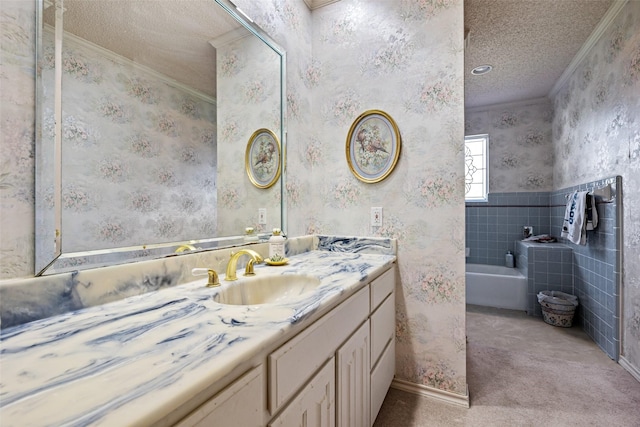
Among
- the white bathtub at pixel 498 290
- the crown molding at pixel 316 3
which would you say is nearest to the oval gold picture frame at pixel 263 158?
the crown molding at pixel 316 3

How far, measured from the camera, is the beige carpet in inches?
57.5

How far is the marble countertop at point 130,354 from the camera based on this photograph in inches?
14.3

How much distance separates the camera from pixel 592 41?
2.37 m

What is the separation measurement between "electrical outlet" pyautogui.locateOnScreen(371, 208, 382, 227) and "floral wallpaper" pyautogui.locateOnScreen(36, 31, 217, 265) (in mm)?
984

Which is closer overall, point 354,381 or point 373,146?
point 354,381

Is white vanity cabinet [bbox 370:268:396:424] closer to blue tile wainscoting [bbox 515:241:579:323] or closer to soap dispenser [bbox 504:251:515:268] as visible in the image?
blue tile wainscoting [bbox 515:241:579:323]

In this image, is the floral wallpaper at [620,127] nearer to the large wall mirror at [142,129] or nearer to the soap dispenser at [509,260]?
the soap dispenser at [509,260]

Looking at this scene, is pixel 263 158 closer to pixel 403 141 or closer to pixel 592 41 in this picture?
pixel 403 141

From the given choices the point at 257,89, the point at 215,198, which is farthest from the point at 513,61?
the point at 215,198

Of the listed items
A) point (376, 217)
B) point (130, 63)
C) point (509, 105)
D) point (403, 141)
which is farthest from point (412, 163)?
point (509, 105)

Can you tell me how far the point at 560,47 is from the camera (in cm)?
252

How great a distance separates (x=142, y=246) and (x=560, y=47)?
140 inches

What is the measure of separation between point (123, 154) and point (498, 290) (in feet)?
11.9

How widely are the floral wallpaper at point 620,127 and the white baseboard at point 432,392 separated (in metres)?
1.29
